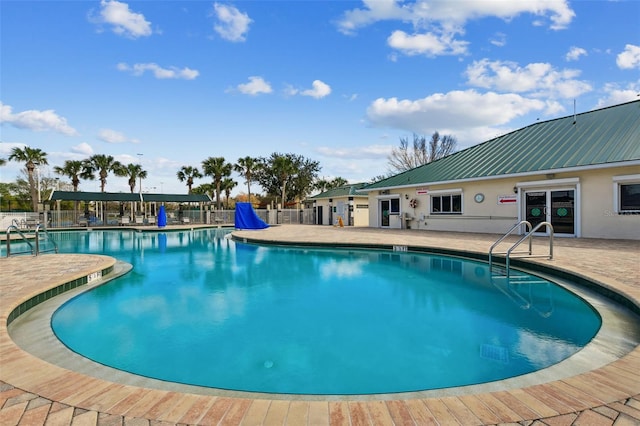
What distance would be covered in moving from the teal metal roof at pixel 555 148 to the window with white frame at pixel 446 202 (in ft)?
2.49

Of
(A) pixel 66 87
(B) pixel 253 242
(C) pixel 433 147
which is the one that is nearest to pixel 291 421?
(B) pixel 253 242

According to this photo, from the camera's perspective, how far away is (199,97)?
16.9 meters

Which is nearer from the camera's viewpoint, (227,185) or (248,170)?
(248,170)

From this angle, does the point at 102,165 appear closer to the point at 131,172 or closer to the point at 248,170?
the point at 131,172

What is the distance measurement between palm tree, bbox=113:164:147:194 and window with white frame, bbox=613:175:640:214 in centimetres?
3702

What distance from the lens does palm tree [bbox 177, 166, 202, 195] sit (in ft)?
126

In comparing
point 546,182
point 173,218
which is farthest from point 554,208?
point 173,218

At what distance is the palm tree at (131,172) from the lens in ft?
111

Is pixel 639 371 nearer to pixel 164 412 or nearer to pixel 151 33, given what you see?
pixel 164 412

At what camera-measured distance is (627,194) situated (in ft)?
36.8

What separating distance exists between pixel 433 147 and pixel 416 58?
74.6 feet

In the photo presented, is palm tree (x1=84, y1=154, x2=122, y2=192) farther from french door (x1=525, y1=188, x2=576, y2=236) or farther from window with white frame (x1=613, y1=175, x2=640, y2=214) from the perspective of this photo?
window with white frame (x1=613, y1=175, x2=640, y2=214)

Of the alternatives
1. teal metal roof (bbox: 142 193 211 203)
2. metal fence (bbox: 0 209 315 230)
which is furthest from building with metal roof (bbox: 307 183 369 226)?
teal metal roof (bbox: 142 193 211 203)

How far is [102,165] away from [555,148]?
36376mm
